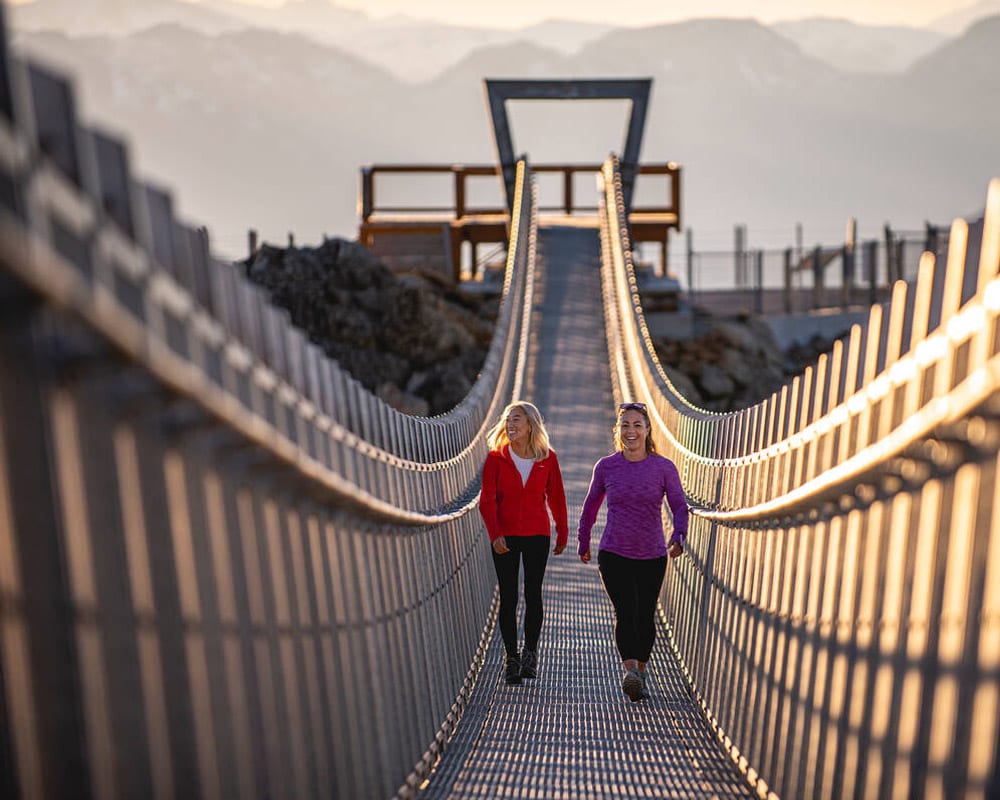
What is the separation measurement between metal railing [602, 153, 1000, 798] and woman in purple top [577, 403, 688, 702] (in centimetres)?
96

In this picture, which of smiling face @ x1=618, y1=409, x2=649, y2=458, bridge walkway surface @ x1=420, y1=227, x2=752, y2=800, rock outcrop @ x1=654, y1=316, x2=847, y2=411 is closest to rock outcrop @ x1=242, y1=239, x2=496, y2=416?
rock outcrop @ x1=654, y1=316, x2=847, y2=411

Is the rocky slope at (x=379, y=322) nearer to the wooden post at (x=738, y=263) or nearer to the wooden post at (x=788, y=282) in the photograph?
the wooden post at (x=788, y=282)

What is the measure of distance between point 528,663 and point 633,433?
129cm

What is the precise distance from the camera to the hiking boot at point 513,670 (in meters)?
7.92

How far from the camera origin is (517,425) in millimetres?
7902

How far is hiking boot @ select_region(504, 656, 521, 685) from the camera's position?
7.92 meters

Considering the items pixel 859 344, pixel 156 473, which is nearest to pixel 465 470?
pixel 859 344

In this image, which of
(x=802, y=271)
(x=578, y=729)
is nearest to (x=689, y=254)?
(x=802, y=271)

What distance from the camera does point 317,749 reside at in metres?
4.05

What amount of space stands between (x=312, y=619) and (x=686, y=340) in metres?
25.5

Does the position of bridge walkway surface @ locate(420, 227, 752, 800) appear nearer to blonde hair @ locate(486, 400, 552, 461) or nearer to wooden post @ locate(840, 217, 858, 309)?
blonde hair @ locate(486, 400, 552, 461)

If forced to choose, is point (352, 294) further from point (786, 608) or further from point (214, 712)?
point (214, 712)

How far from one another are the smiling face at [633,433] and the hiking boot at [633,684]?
39.6 inches

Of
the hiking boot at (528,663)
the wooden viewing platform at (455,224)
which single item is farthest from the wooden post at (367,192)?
the hiking boot at (528,663)
